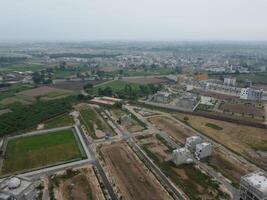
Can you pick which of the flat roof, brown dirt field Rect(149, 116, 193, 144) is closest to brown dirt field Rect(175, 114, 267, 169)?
brown dirt field Rect(149, 116, 193, 144)

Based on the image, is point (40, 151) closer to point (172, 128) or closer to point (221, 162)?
point (172, 128)

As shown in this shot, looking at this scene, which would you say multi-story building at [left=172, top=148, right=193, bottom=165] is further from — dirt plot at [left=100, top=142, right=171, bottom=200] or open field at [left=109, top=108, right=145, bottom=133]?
open field at [left=109, top=108, right=145, bottom=133]

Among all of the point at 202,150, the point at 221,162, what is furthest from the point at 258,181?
the point at 202,150

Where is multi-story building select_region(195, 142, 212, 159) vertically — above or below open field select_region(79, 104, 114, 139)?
above

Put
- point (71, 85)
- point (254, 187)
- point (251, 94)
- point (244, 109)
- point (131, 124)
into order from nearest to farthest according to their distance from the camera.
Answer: point (254, 187), point (131, 124), point (244, 109), point (251, 94), point (71, 85)

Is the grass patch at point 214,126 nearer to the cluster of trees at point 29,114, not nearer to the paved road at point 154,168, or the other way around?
the paved road at point 154,168

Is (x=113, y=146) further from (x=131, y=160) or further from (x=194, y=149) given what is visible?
(x=194, y=149)

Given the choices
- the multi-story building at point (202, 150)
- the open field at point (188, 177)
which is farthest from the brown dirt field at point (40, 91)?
the multi-story building at point (202, 150)
